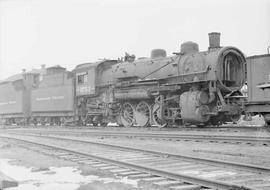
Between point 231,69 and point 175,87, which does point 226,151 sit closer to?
point 175,87

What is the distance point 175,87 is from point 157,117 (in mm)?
1773

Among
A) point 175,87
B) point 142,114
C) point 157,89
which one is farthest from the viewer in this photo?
point 142,114

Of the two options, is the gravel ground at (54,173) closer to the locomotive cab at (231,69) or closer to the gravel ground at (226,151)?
the gravel ground at (226,151)

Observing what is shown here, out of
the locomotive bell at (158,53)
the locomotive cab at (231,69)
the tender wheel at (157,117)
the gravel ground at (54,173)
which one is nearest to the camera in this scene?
the gravel ground at (54,173)

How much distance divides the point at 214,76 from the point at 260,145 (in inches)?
234

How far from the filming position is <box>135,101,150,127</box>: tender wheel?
1702 centimetres

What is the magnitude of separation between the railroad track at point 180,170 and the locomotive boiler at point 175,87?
6.88 m

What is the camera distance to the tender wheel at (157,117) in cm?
1608

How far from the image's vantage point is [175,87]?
15508 millimetres

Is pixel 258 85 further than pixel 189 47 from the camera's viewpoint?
No

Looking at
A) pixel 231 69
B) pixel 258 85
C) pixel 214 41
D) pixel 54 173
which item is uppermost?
pixel 214 41

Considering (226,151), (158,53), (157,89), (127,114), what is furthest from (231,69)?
(226,151)

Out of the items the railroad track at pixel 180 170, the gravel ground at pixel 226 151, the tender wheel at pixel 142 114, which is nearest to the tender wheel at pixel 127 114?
the tender wheel at pixel 142 114

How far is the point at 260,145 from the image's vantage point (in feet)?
29.3
